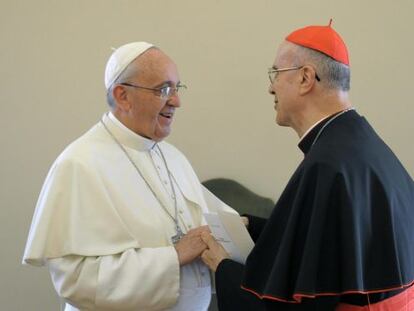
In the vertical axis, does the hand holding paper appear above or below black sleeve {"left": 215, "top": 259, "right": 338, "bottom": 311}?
above

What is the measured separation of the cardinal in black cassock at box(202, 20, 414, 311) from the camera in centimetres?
154

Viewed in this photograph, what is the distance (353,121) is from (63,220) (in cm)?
120

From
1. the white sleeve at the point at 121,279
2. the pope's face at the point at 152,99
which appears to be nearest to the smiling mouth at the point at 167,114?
the pope's face at the point at 152,99

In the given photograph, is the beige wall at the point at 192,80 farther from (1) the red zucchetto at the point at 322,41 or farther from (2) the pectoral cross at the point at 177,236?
(1) the red zucchetto at the point at 322,41

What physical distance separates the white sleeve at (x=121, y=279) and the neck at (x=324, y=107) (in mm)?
766

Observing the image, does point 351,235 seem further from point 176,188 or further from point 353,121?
point 176,188

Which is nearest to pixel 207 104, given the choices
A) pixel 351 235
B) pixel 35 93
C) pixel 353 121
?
pixel 35 93

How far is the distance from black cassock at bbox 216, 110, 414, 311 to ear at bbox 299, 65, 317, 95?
0.13 m

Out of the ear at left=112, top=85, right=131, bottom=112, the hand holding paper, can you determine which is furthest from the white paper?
the ear at left=112, top=85, right=131, bottom=112

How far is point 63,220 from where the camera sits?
2.07m

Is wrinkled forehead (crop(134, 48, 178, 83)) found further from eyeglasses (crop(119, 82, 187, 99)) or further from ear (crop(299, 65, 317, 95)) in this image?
ear (crop(299, 65, 317, 95))

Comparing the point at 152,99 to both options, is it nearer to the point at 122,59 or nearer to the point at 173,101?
the point at 173,101

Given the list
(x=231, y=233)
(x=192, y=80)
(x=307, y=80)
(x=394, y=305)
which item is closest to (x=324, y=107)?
(x=307, y=80)

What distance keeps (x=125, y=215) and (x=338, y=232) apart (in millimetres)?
921
